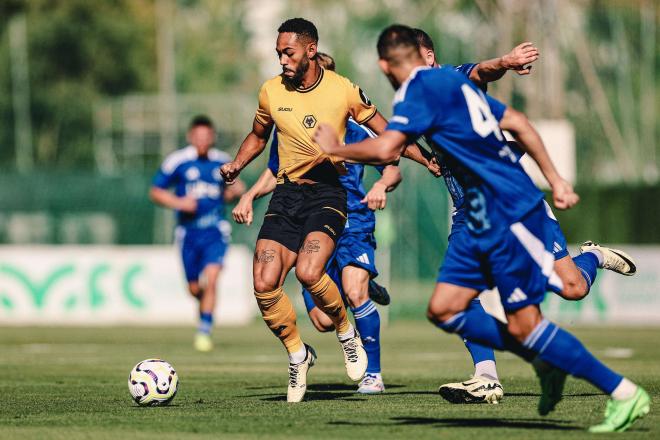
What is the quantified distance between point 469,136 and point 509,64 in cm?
176

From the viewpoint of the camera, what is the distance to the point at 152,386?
9422 mm

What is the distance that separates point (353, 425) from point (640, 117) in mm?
40779

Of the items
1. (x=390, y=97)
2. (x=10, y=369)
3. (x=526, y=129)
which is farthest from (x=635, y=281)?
(x=526, y=129)

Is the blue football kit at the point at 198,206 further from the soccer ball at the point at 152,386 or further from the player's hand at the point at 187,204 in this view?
the soccer ball at the point at 152,386

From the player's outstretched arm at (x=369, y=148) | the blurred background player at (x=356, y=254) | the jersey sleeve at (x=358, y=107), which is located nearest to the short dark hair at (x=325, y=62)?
the blurred background player at (x=356, y=254)

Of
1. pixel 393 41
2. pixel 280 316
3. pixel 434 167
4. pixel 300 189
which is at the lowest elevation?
pixel 280 316

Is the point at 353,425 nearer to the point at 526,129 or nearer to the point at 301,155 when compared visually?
the point at 526,129

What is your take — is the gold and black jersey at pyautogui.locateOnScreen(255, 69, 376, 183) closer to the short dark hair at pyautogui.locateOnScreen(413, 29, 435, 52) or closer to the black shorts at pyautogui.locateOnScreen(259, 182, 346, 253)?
the black shorts at pyautogui.locateOnScreen(259, 182, 346, 253)

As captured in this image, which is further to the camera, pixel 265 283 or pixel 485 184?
pixel 265 283

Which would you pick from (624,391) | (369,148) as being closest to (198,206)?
(369,148)

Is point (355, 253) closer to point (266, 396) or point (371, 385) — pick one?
point (371, 385)

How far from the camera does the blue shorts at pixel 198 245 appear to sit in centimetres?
1783

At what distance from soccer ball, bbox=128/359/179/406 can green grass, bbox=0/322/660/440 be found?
0.09 meters

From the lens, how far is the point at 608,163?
1427 inches
